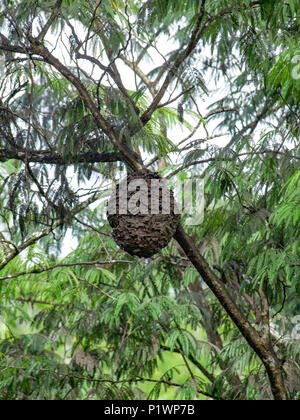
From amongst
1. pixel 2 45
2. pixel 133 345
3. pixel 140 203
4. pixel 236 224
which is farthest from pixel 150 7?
pixel 133 345

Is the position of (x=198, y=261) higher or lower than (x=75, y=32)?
lower

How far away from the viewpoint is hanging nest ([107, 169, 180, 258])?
2926mm

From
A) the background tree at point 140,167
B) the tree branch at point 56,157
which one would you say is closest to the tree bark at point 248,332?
the background tree at point 140,167

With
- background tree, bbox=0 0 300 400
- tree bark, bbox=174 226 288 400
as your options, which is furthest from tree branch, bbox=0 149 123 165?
tree bark, bbox=174 226 288 400

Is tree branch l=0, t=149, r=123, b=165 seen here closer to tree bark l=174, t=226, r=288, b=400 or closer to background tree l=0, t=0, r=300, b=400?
background tree l=0, t=0, r=300, b=400

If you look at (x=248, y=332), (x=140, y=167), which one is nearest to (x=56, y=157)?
(x=140, y=167)

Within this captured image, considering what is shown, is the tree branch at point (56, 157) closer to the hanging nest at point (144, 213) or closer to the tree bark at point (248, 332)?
the hanging nest at point (144, 213)

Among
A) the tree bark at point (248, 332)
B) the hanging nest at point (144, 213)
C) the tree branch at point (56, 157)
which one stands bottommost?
the tree bark at point (248, 332)

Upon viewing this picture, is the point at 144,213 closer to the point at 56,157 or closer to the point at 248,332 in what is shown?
the point at 56,157

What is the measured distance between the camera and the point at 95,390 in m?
4.41

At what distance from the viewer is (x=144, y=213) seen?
9.71ft

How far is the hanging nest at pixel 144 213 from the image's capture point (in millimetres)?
2926
